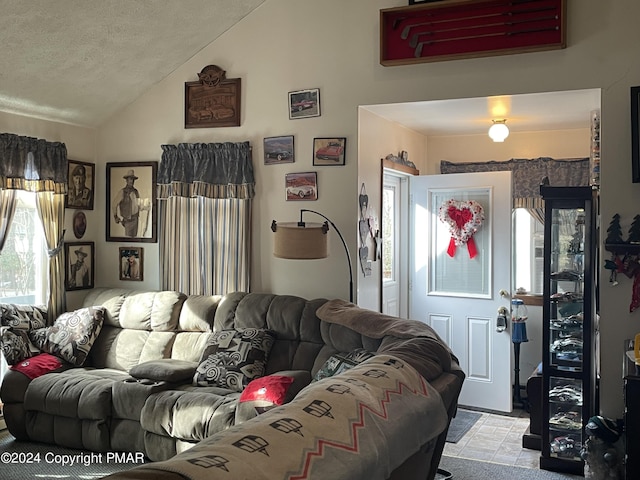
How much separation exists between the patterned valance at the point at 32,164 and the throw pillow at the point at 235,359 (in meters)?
1.88

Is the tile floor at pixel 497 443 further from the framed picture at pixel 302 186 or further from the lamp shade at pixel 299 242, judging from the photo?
the framed picture at pixel 302 186

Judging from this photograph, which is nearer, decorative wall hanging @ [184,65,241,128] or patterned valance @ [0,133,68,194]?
patterned valance @ [0,133,68,194]

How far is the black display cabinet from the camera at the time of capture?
163 inches

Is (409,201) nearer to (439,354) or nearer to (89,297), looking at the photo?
(89,297)

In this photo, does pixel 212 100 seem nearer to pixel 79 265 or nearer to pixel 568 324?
pixel 79 265

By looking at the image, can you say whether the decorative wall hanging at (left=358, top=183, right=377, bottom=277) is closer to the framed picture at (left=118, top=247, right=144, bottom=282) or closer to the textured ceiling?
the textured ceiling

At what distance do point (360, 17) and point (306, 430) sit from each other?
370cm

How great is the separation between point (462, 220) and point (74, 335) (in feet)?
10.5

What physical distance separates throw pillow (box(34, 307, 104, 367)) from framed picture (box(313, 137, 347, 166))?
2.07 metres

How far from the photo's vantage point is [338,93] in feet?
15.5

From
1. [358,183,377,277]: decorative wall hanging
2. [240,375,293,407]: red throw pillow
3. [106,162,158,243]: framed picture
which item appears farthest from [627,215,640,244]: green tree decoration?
[106,162,158,243]: framed picture

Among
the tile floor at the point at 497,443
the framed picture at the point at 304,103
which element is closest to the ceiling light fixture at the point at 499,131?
the framed picture at the point at 304,103

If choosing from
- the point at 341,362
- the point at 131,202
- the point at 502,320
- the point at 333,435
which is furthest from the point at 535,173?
the point at 333,435

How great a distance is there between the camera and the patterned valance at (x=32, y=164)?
15.7 ft
